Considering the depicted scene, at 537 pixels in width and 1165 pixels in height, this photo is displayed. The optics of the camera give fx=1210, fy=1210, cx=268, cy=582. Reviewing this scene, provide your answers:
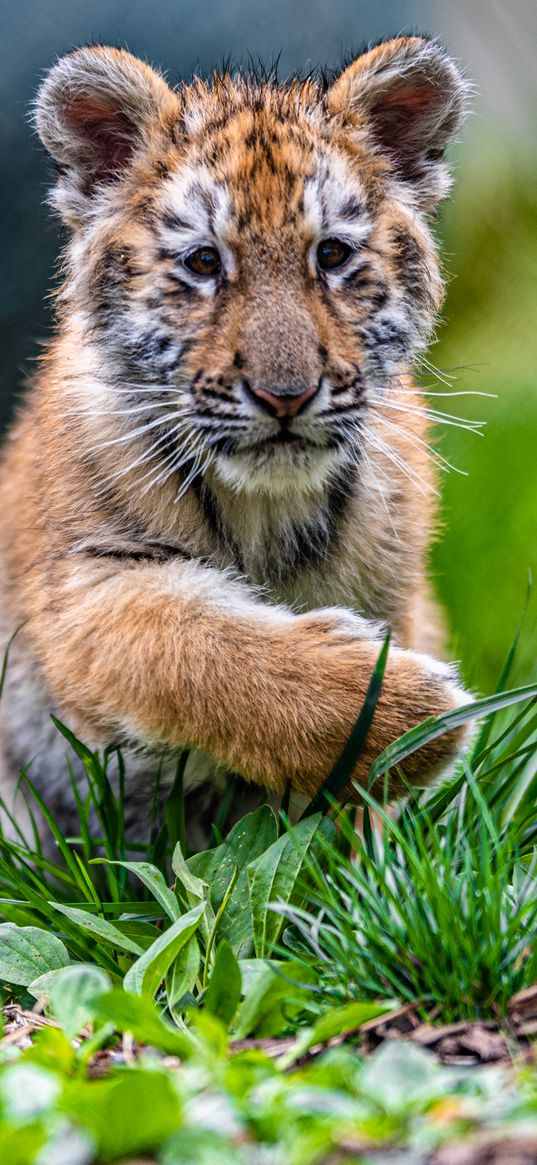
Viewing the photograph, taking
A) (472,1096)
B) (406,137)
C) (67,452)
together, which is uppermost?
(406,137)

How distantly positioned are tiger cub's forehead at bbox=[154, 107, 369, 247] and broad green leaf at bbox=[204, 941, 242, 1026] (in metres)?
1.73

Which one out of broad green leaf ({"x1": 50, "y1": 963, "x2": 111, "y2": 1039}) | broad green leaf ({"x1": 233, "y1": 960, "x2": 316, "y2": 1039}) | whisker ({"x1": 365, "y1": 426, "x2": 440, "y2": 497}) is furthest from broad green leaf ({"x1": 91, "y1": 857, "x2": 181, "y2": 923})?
whisker ({"x1": 365, "y1": 426, "x2": 440, "y2": 497})

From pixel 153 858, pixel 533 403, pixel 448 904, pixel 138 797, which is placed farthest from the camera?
pixel 533 403

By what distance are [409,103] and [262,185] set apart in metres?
0.72

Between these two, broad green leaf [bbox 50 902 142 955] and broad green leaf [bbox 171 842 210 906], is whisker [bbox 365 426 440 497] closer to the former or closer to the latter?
broad green leaf [bbox 171 842 210 906]

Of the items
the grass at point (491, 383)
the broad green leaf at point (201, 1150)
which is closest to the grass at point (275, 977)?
the broad green leaf at point (201, 1150)

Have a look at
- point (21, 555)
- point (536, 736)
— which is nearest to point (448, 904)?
point (536, 736)

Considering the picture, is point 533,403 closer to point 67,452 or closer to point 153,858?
point 67,452

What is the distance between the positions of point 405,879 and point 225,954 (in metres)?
0.36

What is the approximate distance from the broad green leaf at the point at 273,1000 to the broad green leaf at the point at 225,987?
0.03 m

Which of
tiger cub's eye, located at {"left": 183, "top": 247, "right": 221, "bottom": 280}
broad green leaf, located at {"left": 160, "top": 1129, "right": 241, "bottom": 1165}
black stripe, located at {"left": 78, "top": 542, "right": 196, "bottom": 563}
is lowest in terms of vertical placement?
broad green leaf, located at {"left": 160, "top": 1129, "right": 241, "bottom": 1165}

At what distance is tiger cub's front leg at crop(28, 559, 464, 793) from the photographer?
2.85m

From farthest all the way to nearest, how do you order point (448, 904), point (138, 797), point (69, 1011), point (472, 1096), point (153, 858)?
1. point (138, 797)
2. point (153, 858)
3. point (448, 904)
4. point (69, 1011)
5. point (472, 1096)

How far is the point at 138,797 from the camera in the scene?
147 inches
